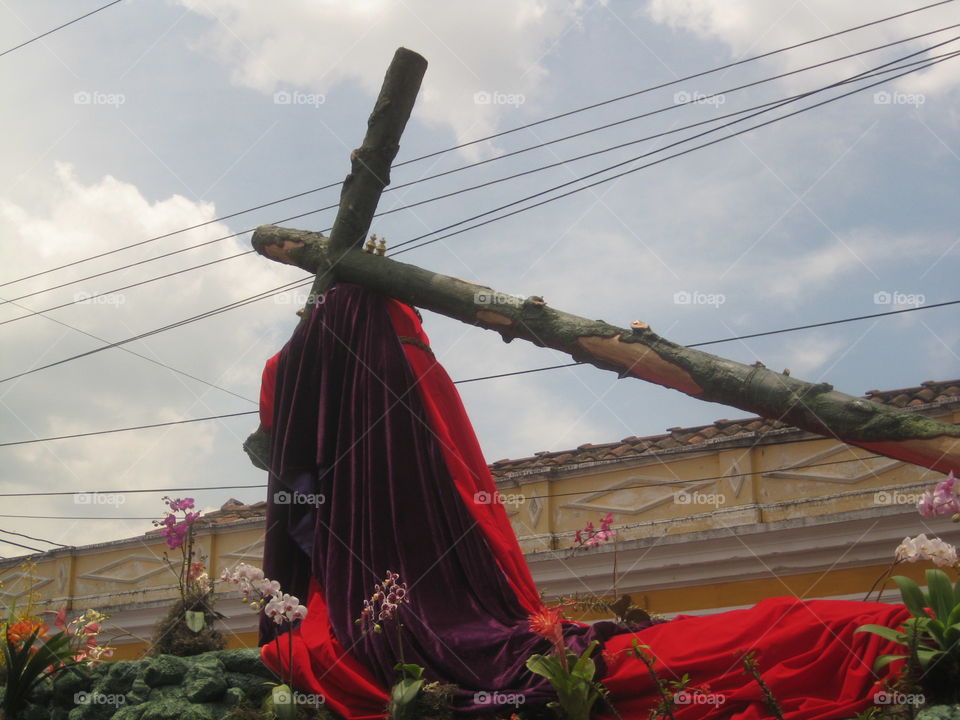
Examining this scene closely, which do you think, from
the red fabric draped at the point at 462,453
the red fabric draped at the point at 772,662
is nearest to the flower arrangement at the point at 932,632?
the red fabric draped at the point at 772,662

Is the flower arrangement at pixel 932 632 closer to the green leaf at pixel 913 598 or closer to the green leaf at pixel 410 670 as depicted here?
the green leaf at pixel 913 598

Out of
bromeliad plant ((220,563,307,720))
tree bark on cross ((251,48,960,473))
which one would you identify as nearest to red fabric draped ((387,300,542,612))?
tree bark on cross ((251,48,960,473))

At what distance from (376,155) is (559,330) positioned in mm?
1836

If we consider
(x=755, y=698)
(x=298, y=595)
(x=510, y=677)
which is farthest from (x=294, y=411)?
(x=755, y=698)

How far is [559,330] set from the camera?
23.1ft

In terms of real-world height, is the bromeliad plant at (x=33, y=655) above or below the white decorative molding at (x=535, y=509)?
below

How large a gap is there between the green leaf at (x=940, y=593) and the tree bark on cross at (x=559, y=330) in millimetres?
726

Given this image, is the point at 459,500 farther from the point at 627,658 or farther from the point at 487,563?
the point at 627,658

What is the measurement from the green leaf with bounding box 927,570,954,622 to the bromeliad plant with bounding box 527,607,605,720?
152cm

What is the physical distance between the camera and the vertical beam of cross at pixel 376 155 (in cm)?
793

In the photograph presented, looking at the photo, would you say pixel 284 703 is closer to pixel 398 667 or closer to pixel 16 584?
pixel 398 667

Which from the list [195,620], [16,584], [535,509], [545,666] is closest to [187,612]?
[195,620]

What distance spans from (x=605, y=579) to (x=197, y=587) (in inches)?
158

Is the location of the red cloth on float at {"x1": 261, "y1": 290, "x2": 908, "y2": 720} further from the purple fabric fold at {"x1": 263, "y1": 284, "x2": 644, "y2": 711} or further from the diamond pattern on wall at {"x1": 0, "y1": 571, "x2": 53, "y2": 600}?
the diamond pattern on wall at {"x1": 0, "y1": 571, "x2": 53, "y2": 600}
